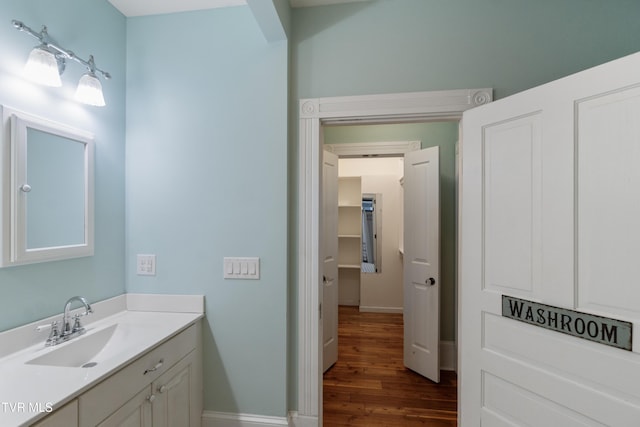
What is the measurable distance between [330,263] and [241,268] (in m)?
1.13

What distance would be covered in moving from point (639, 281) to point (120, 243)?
105 inches

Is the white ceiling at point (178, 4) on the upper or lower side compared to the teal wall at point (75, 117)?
upper

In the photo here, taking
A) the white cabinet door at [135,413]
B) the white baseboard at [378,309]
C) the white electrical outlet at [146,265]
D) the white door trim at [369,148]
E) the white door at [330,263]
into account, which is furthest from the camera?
the white baseboard at [378,309]

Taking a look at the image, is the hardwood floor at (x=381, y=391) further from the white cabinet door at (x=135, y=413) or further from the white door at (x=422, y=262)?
the white cabinet door at (x=135, y=413)

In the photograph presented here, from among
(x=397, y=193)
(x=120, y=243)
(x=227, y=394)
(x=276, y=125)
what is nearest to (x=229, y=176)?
(x=276, y=125)

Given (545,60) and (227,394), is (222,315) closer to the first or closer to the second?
(227,394)

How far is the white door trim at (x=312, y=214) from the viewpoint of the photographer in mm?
1786

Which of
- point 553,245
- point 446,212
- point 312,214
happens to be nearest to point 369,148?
point 446,212

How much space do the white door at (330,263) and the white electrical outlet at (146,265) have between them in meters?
1.36

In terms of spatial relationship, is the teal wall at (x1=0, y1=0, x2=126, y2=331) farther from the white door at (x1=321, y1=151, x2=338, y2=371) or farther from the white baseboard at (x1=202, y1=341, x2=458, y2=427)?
the white door at (x1=321, y1=151, x2=338, y2=371)

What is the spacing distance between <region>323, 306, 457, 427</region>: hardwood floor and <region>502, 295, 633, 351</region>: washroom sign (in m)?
1.17

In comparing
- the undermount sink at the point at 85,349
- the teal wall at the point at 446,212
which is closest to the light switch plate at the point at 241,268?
the undermount sink at the point at 85,349

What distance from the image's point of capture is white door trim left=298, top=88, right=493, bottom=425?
1786 mm

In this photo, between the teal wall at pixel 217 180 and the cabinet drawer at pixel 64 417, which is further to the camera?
the teal wall at pixel 217 180
